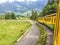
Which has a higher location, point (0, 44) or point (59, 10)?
point (59, 10)

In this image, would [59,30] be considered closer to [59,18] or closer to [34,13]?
[59,18]

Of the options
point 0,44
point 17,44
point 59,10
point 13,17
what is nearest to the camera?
point 59,10

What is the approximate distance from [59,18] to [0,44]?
1165 centimetres

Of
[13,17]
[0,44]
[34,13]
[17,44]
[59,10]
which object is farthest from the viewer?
[34,13]

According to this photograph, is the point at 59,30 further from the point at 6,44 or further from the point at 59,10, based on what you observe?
the point at 6,44

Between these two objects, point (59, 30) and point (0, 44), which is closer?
point (59, 30)

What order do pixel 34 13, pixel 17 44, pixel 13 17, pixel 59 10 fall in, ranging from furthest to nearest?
pixel 34 13 → pixel 13 17 → pixel 17 44 → pixel 59 10

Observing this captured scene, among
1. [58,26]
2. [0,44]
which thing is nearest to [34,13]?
[0,44]

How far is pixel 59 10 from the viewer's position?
1.83m

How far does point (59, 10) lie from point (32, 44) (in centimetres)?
1070

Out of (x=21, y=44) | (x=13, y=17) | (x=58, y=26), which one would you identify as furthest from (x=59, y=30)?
(x=13, y=17)

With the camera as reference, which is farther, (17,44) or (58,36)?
(17,44)

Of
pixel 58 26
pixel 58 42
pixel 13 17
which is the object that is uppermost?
pixel 58 26

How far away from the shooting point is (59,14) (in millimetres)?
1853
